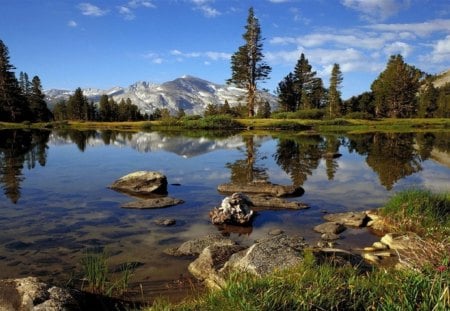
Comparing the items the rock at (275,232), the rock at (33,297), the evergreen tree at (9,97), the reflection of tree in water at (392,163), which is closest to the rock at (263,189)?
the reflection of tree in water at (392,163)

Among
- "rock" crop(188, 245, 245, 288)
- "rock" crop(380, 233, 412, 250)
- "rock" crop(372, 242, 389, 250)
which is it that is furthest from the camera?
"rock" crop(372, 242, 389, 250)

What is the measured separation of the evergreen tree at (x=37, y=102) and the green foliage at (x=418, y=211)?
4270 inches

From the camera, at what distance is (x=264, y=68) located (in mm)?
85750

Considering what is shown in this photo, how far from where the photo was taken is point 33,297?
6504mm

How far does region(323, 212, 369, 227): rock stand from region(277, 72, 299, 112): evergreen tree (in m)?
84.4

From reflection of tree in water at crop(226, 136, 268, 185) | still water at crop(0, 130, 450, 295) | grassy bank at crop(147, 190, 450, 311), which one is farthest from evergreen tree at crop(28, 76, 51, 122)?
grassy bank at crop(147, 190, 450, 311)

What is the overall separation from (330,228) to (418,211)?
2694 millimetres

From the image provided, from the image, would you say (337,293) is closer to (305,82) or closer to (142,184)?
(142,184)

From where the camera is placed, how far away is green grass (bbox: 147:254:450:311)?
4418 millimetres

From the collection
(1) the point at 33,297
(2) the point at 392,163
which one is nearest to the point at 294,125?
(2) the point at 392,163

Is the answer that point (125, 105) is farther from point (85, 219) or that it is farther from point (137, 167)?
point (85, 219)

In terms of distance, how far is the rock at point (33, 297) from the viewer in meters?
6.40

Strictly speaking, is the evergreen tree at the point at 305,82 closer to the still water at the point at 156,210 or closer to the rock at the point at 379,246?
the still water at the point at 156,210

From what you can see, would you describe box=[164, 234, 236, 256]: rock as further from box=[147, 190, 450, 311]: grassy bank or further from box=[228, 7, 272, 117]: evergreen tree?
box=[228, 7, 272, 117]: evergreen tree
